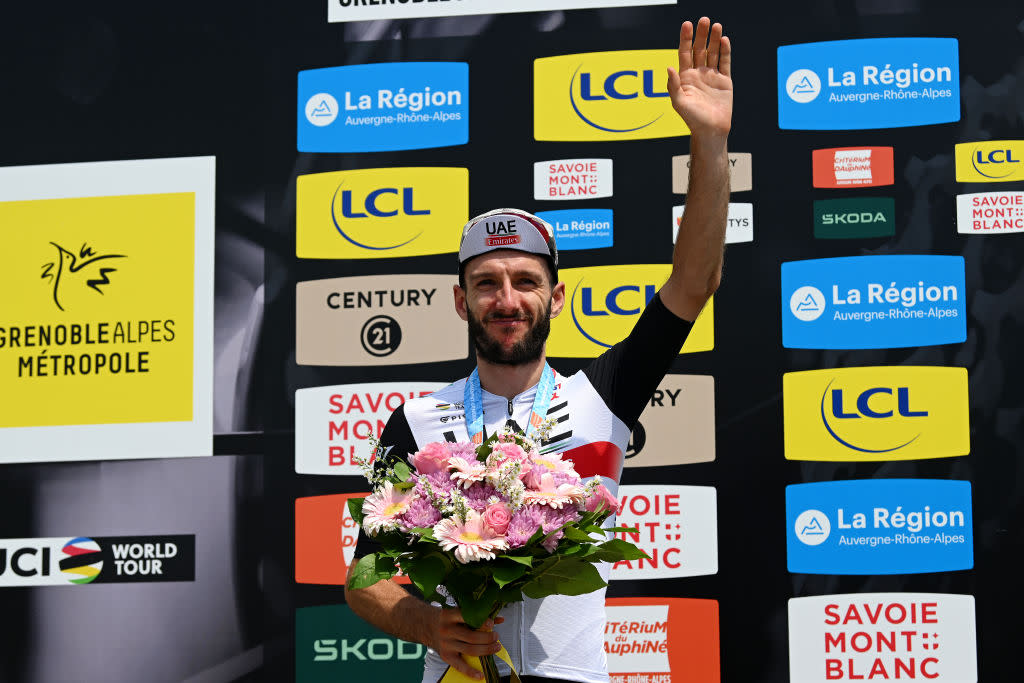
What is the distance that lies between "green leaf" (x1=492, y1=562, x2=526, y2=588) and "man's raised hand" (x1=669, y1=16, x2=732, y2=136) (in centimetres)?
105

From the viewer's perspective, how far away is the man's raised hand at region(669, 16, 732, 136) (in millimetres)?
2188

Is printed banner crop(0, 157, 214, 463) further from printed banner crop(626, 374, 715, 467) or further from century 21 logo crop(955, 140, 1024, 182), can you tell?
century 21 logo crop(955, 140, 1024, 182)

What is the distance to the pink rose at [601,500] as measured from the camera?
1.83 m

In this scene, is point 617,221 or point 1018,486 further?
point 617,221

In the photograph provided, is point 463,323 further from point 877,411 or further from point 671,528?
point 877,411

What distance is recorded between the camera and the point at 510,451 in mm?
1766

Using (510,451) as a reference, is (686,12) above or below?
above

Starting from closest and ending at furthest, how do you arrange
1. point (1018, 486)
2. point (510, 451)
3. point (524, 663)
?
point (510, 451) → point (524, 663) → point (1018, 486)

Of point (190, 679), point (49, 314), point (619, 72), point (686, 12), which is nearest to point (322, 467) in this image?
point (190, 679)

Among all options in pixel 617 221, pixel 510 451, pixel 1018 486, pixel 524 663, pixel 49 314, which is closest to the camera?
pixel 510 451

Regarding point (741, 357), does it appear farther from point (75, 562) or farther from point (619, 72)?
Answer: point (75, 562)

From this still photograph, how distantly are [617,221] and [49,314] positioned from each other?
2168 mm

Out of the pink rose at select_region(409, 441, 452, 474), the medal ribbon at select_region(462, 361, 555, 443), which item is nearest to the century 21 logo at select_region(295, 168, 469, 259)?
the medal ribbon at select_region(462, 361, 555, 443)

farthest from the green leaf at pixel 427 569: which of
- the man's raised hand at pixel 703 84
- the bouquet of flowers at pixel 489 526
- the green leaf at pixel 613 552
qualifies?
the man's raised hand at pixel 703 84
